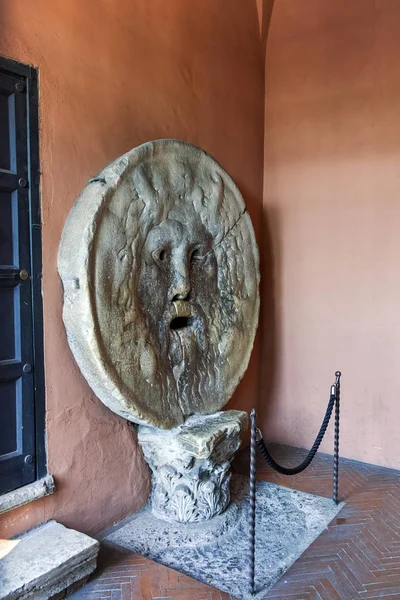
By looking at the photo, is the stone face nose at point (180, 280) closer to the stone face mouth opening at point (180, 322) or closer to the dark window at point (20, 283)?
the stone face mouth opening at point (180, 322)

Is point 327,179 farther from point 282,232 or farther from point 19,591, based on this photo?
point 19,591

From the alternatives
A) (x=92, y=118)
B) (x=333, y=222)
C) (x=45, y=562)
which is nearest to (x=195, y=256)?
(x=92, y=118)

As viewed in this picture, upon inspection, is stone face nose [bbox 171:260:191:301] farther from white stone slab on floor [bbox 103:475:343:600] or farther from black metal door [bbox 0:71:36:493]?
white stone slab on floor [bbox 103:475:343:600]

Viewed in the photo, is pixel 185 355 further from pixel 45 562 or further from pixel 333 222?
pixel 333 222

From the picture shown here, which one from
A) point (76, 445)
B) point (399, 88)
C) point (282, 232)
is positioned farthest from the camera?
point (282, 232)

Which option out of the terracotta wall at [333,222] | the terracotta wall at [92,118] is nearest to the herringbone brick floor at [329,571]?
the terracotta wall at [92,118]

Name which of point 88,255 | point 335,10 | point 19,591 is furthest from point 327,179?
point 19,591

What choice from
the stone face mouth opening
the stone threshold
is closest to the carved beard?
the stone face mouth opening

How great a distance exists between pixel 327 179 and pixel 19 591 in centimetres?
396

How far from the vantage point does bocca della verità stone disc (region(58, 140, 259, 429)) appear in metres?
2.64

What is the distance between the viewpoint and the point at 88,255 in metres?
2.56

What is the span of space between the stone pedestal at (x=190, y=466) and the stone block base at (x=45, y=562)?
739 mm

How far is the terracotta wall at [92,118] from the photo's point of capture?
262 cm

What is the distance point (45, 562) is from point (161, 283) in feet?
5.54
